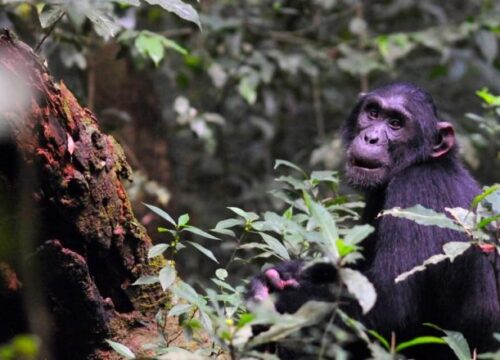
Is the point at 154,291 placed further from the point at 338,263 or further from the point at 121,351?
the point at 338,263

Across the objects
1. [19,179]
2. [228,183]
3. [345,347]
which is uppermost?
[19,179]

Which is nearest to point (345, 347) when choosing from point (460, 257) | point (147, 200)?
point (460, 257)

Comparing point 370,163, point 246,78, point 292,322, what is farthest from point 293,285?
point 246,78

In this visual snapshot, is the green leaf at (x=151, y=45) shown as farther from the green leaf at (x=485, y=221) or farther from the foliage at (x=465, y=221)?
the green leaf at (x=485, y=221)

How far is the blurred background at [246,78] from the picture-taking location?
6.96 m

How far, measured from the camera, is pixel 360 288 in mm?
2619

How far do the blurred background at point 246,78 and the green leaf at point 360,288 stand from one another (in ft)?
9.04

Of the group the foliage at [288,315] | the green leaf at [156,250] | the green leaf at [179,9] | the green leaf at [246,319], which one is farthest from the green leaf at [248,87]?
the green leaf at [246,319]

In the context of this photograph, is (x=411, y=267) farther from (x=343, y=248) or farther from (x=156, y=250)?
(x=343, y=248)

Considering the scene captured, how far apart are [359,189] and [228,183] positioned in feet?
15.0

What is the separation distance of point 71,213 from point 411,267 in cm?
168

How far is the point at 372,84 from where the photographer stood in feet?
34.3

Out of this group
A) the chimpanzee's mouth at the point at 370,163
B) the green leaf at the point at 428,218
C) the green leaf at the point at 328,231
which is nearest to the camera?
the green leaf at the point at 328,231

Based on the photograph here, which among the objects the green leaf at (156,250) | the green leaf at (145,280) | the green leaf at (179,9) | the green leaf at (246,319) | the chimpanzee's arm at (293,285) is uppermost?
the green leaf at (179,9)
